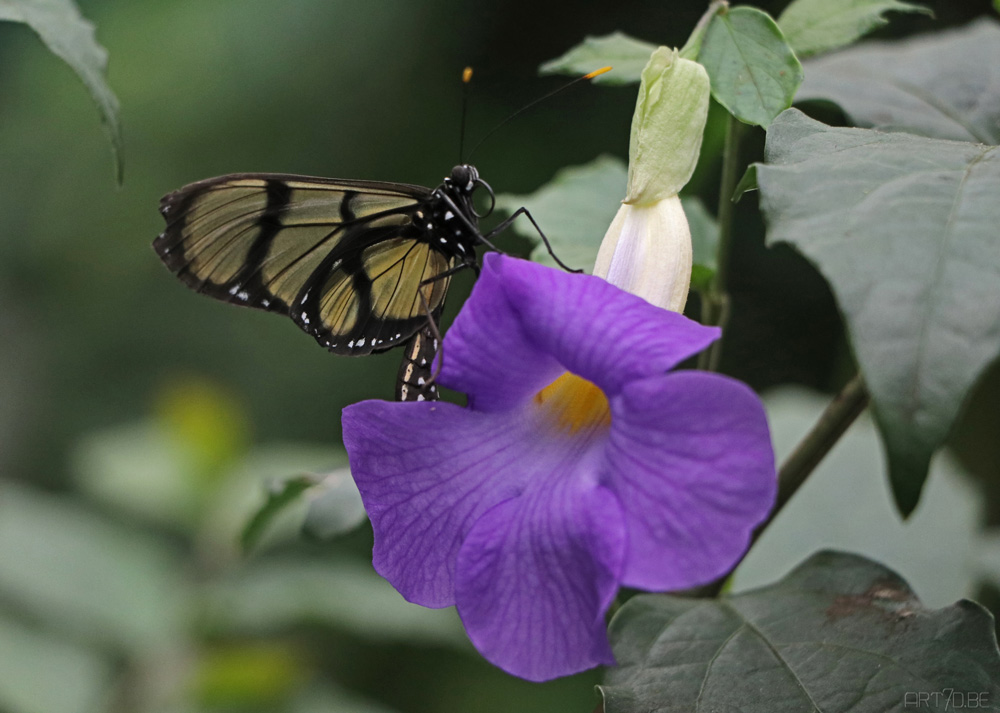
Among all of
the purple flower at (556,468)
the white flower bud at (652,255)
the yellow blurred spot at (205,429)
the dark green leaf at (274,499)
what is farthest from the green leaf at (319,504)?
the yellow blurred spot at (205,429)

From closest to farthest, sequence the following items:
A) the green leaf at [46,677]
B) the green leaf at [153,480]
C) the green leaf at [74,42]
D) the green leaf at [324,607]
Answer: the green leaf at [74,42] → the green leaf at [46,677] → the green leaf at [324,607] → the green leaf at [153,480]

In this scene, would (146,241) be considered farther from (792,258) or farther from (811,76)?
(811,76)

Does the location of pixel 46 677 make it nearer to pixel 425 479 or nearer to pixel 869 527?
pixel 425 479

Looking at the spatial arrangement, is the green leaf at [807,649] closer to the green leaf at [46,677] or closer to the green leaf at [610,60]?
the green leaf at [610,60]

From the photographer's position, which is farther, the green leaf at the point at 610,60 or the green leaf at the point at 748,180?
the green leaf at the point at 610,60

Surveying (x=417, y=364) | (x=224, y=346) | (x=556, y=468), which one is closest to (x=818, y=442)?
(x=556, y=468)

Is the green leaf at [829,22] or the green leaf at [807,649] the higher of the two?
the green leaf at [829,22]
